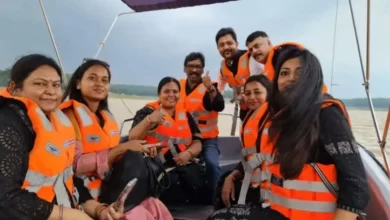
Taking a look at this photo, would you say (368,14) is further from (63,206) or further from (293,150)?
(63,206)

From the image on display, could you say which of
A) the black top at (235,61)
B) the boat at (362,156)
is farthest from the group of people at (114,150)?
the black top at (235,61)

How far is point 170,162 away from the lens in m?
2.71

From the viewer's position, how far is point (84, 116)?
1921 millimetres

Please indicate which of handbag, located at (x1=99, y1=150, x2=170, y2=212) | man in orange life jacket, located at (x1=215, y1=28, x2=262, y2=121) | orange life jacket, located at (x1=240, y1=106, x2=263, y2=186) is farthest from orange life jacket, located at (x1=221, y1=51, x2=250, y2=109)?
handbag, located at (x1=99, y1=150, x2=170, y2=212)

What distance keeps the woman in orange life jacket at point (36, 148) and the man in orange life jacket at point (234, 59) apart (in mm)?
2027

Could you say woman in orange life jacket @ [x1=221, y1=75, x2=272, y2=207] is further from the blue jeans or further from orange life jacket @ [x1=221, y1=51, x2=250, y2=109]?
orange life jacket @ [x1=221, y1=51, x2=250, y2=109]

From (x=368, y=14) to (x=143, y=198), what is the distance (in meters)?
1.65

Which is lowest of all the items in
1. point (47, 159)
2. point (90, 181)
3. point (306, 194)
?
point (90, 181)

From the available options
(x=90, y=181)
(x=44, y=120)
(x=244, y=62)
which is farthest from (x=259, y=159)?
(x=244, y=62)

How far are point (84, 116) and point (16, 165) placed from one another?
690 mm

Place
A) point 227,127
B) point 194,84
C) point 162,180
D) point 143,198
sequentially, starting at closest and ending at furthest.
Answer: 1. point 143,198
2. point 162,180
3. point 194,84
4. point 227,127

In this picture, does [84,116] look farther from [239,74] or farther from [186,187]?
[239,74]

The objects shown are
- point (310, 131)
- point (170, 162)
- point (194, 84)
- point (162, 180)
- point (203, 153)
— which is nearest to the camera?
point (310, 131)

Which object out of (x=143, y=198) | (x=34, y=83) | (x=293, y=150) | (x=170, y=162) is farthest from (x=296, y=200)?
(x=170, y=162)
